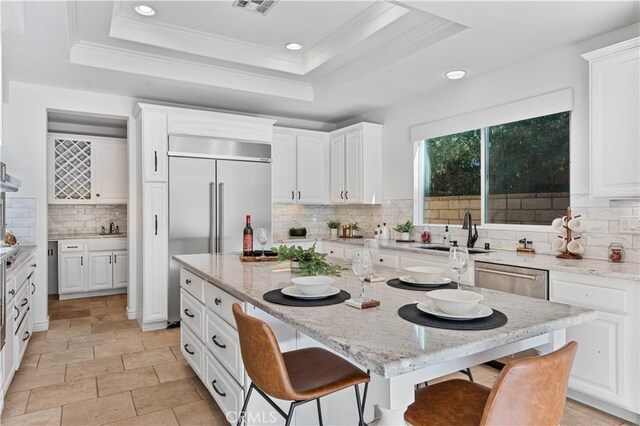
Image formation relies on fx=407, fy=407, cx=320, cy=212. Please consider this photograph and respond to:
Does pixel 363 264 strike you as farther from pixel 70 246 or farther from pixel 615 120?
pixel 70 246

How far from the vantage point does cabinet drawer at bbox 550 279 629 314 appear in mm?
2320

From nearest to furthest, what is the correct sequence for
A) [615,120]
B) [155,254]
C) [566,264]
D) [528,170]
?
1. [615,120]
2. [566,264]
3. [528,170]
4. [155,254]

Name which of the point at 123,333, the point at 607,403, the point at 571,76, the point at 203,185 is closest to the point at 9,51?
the point at 203,185

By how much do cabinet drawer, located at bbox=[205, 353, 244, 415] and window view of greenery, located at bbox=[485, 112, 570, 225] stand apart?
2755 millimetres

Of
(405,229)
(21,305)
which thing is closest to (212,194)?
(21,305)

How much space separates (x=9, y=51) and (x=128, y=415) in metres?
2.93

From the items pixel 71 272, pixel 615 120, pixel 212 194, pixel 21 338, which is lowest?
pixel 21 338

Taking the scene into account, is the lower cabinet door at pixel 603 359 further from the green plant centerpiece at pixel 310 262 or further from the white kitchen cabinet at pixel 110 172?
the white kitchen cabinet at pixel 110 172

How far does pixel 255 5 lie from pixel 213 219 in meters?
2.22

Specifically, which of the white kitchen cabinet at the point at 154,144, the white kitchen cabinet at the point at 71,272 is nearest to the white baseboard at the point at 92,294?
the white kitchen cabinet at the point at 71,272

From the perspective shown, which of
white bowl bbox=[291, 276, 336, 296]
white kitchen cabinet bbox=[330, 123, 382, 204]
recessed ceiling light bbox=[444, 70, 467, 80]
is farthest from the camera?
white kitchen cabinet bbox=[330, 123, 382, 204]

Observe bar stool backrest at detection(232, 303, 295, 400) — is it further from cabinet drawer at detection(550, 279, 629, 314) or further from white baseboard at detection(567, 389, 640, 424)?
white baseboard at detection(567, 389, 640, 424)

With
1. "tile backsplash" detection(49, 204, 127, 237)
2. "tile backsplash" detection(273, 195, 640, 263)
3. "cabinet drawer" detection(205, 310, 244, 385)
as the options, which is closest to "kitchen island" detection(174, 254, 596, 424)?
"cabinet drawer" detection(205, 310, 244, 385)

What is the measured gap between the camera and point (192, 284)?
283cm
